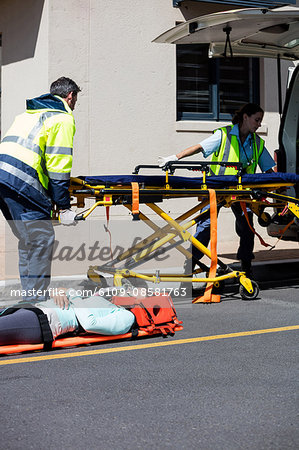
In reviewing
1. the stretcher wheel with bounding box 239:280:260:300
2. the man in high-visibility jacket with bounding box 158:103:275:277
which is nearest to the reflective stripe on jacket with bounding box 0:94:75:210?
the man in high-visibility jacket with bounding box 158:103:275:277

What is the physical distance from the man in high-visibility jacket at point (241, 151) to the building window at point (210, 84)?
445 cm

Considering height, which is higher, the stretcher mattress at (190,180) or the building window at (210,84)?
the building window at (210,84)

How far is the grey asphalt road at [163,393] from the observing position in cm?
332

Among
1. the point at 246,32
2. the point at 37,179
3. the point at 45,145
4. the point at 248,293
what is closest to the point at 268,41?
the point at 246,32

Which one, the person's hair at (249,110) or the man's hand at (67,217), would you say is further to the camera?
the person's hair at (249,110)

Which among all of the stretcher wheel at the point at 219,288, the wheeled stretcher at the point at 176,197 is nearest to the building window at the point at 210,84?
the stretcher wheel at the point at 219,288

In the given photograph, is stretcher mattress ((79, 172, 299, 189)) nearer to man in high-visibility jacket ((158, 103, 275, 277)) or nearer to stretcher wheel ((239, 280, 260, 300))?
man in high-visibility jacket ((158, 103, 275, 277))

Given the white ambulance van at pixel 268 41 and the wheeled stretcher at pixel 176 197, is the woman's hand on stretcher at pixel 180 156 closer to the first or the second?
the wheeled stretcher at pixel 176 197

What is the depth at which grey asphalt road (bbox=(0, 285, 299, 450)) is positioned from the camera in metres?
3.32

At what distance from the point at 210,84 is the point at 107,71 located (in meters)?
2.03

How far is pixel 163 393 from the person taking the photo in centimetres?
399

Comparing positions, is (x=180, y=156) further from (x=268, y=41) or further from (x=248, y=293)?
(x=268, y=41)

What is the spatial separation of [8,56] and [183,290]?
6.10 meters

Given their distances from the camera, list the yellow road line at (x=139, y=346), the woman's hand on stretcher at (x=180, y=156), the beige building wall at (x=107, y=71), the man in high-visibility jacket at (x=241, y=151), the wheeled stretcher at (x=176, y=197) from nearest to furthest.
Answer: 1. the yellow road line at (x=139, y=346)
2. the wheeled stretcher at (x=176, y=197)
3. the woman's hand on stretcher at (x=180, y=156)
4. the man in high-visibility jacket at (x=241, y=151)
5. the beige building wall at (x=107, y=71)
